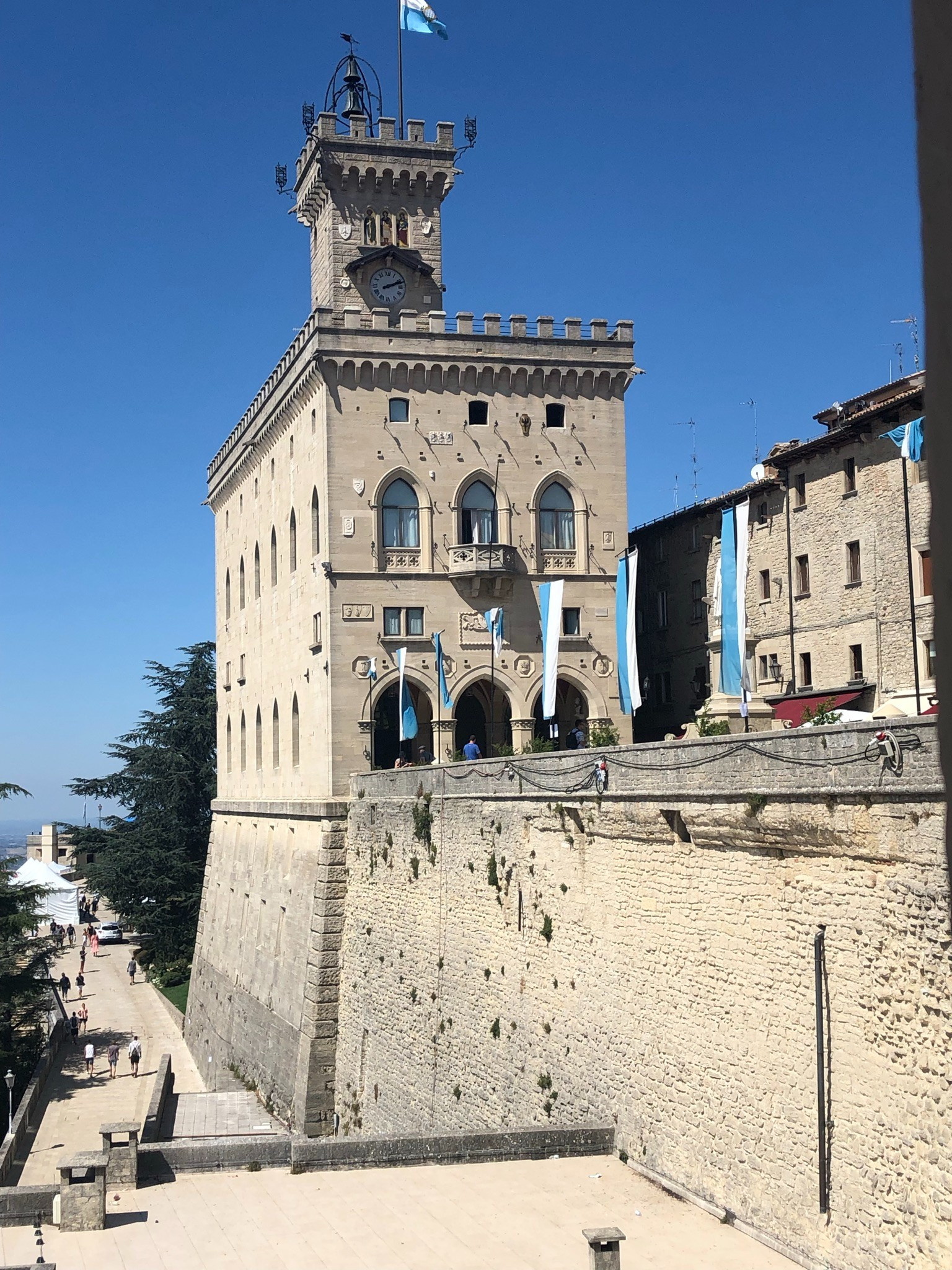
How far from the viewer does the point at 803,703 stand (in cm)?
3241

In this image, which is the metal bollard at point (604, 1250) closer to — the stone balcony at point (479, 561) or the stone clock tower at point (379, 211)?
the stone balcony at point (479, 561)

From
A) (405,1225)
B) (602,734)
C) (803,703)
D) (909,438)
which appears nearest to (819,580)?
(803,703)

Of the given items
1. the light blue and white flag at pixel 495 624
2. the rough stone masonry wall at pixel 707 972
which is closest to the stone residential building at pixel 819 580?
the rough stone masonry wall at pixel 707 972

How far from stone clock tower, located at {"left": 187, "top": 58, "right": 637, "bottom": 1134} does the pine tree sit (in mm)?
5771

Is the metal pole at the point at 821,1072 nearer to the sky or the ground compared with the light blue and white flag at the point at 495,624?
nearer to the ground

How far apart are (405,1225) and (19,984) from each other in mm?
24155

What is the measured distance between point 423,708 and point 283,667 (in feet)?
19.1

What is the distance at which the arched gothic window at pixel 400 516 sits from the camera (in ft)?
117

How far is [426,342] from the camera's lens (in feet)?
118

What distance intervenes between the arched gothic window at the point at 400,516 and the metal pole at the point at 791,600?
9.45m

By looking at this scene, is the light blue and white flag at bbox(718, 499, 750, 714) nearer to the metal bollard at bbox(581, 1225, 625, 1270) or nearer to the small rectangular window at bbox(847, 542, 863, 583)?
the metal bollard at bbox(581, 1225, 625, 1270)

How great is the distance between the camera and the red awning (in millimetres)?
31125

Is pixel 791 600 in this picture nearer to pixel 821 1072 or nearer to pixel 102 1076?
pixel 821 1072

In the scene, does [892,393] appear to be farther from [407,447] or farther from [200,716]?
[200,716]
